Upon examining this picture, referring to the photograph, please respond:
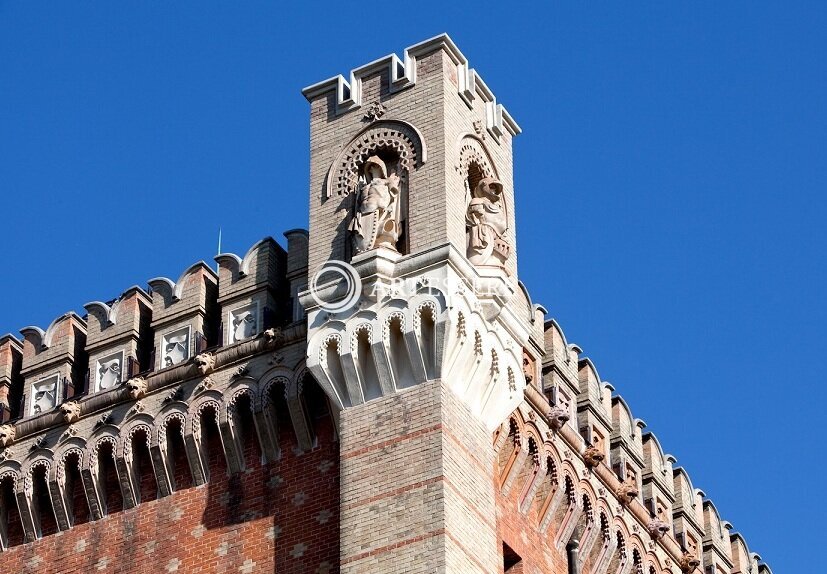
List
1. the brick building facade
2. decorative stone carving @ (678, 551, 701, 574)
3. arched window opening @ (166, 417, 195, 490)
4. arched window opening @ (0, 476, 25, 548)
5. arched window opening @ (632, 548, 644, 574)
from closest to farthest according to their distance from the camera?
the brick building facade
arched window opening @ (166, 417, 195, 490)
arched window opening @ (0, 476, 25, 548)
arched window opening @ (632, 548, 644, 574)
decorative stone carving @ (678, 551, 701, 574)

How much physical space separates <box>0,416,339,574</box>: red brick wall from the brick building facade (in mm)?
30

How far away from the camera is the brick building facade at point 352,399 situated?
86.0 ft

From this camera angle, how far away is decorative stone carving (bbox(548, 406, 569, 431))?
1158 inches

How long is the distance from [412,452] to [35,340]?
756 cm

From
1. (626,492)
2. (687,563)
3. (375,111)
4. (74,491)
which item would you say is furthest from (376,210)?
(687,563)

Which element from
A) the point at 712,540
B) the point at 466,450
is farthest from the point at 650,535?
the point at 466,450

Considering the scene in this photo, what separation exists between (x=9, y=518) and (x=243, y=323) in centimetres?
425

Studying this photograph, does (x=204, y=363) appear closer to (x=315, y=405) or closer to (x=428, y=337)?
(x=315, y=405)

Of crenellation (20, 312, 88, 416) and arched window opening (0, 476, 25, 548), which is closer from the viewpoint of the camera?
arched window opening (0, 476, 25, 548)

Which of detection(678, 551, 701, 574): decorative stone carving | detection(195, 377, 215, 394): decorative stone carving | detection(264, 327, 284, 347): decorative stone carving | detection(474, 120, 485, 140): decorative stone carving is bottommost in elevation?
detection(678, 551, 701, 574): decorative stone carving

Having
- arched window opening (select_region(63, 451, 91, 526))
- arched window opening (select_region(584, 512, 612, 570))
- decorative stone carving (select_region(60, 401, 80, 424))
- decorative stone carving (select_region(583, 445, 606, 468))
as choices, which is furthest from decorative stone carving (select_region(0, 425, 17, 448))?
arched window opening (select_region(584, 512, 612, 570))

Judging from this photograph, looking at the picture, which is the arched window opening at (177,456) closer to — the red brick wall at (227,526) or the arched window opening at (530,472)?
the red brick wall at (227,526)

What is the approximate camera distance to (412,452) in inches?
1013

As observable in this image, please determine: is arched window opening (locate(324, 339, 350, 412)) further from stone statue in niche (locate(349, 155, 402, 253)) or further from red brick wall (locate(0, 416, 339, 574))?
stone statue in niche (locate(349, 155, 402, 253))
